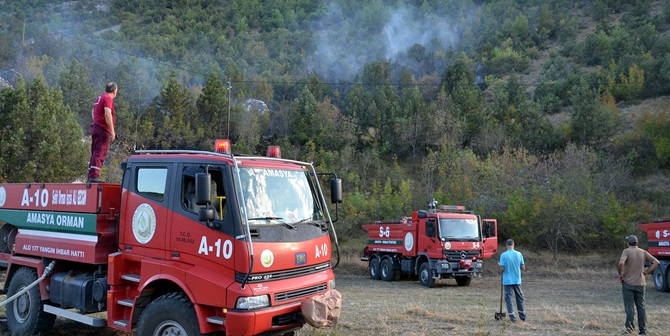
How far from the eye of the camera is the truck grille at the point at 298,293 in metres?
6.48

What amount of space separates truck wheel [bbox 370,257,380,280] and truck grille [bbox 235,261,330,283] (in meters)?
17.2

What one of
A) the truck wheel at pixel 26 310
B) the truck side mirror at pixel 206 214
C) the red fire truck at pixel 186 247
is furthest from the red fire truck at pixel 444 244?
the truck side mirror at pixel 206 214

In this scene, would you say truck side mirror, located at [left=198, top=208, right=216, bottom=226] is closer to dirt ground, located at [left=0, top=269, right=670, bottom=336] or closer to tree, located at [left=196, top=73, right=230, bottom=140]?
dirt ground, located at [left=0, top=269, right=670, bottom=336]

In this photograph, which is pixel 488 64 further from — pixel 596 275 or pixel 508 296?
pixel 508 296

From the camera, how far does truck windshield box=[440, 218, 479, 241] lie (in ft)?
65.7

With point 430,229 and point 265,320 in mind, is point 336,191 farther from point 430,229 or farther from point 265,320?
point 430,229

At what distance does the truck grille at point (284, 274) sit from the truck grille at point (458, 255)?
1292cm

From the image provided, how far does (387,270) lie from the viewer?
23.4 m

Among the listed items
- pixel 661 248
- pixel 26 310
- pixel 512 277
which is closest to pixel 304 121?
pixel 661 248

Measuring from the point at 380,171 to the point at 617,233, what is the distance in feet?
77.8

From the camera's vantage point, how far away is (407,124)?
58.0 meters

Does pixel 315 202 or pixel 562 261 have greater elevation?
pixel 315 202

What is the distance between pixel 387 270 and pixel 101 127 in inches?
663

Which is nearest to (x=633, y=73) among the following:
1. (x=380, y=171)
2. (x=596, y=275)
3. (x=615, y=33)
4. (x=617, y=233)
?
(x=615, y=33)
